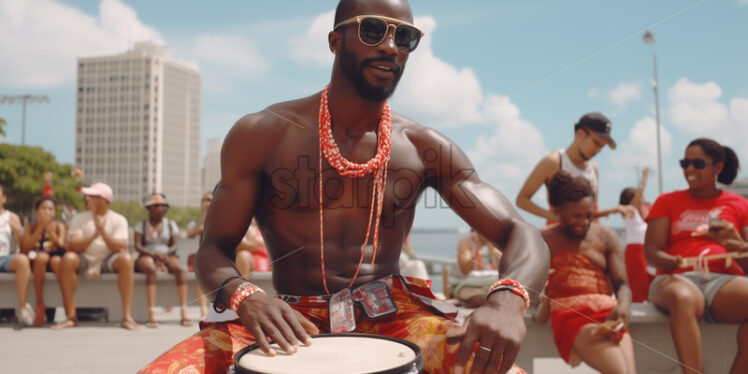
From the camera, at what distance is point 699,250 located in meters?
3.83

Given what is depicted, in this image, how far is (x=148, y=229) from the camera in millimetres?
7043

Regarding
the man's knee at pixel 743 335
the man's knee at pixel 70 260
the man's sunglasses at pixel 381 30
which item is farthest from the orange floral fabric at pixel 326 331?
the man's knee at pixel 70 260

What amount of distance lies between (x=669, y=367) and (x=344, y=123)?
10.4 ft

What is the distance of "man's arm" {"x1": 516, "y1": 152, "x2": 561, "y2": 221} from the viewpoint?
4.17m

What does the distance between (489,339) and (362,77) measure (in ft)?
2.99

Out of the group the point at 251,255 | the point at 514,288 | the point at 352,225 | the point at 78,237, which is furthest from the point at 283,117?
the point at 78,237

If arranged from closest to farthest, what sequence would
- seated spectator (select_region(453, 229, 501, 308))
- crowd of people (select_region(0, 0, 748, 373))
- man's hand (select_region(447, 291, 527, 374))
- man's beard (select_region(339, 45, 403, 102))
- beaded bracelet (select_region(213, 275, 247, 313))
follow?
man's hand (select_region(447, 291, 527, 374))
crowd of people (select_region(0, 0, 748, 373))
beaded bracelet (select_region(213, 275, 247, 313))
man's beard (select_region(339, 45, 403, 102))
seated spectator (select_region(453, 229, 501, 308))

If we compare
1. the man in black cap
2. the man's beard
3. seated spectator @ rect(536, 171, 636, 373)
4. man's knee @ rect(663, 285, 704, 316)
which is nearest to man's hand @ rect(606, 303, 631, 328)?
seated spectator @ rect(536, 171, 636, 373)

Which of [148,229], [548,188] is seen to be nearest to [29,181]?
[148,229]

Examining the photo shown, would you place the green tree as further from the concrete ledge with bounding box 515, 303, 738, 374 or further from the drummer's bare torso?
the drummer's bare torso

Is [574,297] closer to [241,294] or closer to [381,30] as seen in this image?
[381,30]

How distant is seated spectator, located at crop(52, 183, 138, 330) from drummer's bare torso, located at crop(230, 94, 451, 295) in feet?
16.8

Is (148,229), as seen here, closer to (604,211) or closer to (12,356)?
(12,356)

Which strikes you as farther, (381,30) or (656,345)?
(656,345)
